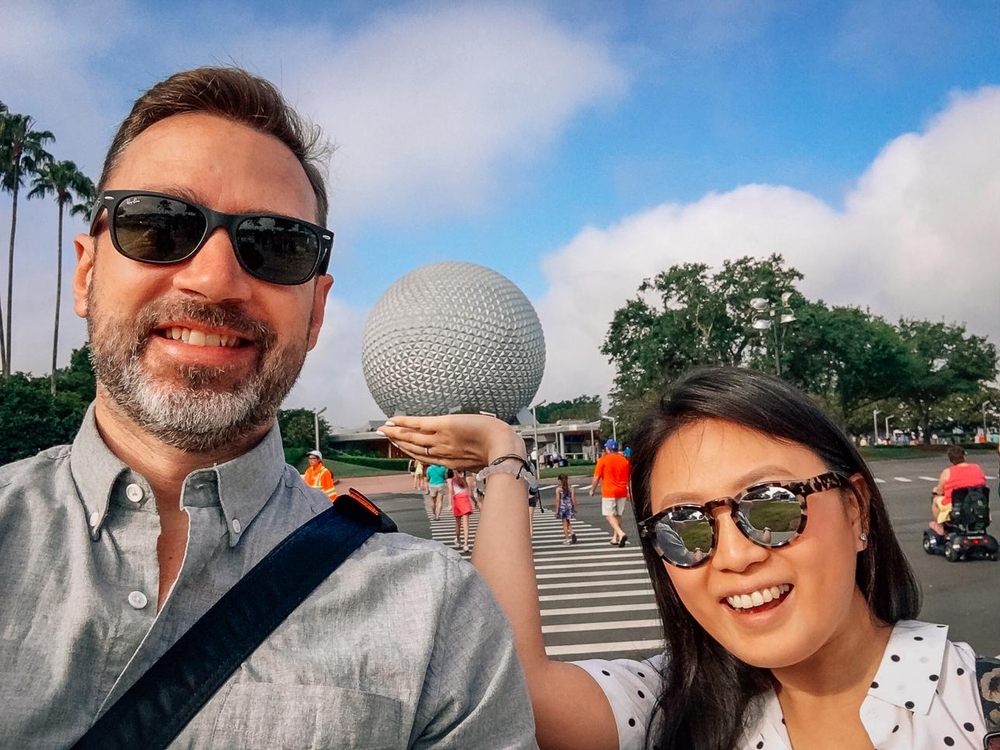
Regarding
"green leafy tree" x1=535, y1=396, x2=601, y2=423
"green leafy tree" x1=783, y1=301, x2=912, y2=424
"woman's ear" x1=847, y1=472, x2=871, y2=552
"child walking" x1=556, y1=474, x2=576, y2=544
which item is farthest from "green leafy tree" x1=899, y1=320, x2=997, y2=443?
"woman's ear" x1=847, y1=472, x2=871, y2=552

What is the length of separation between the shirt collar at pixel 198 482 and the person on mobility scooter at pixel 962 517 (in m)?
10.3

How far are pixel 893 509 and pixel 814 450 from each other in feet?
52.1

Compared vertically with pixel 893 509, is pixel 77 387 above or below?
above

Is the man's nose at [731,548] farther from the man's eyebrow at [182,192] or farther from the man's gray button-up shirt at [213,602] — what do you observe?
the man's eyebrow at [182,192]

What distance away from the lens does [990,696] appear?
1.64 m

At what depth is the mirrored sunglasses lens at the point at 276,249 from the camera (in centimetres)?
160

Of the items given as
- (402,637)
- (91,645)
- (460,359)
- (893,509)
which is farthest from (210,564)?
(460,359)

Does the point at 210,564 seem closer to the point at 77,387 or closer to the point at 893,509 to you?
the point at 893,509

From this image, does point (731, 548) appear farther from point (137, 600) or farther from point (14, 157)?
point (14, 157)

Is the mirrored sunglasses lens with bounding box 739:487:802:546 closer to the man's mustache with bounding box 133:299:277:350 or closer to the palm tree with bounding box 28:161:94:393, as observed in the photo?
the man's mustache with bounding box 133:299:277:350

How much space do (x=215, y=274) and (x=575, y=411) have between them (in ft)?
307

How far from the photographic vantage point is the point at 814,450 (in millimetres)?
1884

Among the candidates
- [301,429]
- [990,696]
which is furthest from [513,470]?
[301,429]

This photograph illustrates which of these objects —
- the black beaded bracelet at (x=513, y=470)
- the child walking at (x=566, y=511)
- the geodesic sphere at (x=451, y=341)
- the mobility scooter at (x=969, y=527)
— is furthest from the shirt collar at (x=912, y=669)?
the geodesic sphere at (x=451, y=341)
